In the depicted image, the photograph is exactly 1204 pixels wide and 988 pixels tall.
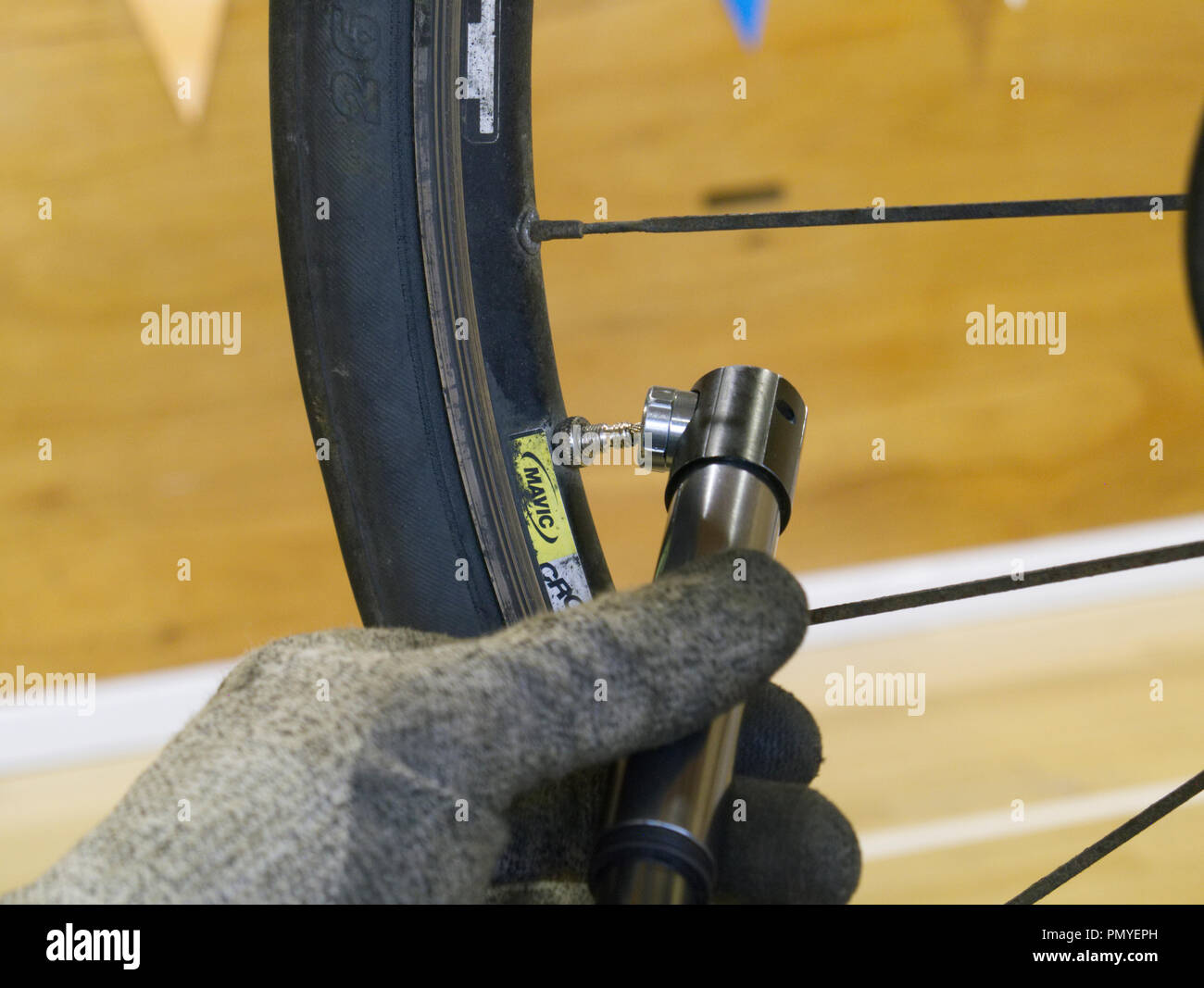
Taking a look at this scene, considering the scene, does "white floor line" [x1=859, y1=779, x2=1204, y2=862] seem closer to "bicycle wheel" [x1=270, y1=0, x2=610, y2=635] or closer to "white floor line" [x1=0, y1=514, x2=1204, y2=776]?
"white floor line" [x1=0, y1=514, x2=1204, y2=776]

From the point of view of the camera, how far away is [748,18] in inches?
33.2

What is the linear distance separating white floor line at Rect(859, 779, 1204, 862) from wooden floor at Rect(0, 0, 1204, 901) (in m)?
0.07

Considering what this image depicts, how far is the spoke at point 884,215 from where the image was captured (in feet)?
1.06

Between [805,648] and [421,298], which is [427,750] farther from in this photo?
[805,648]

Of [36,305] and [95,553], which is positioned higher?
[36,305]

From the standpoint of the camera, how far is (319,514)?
90 centimetres

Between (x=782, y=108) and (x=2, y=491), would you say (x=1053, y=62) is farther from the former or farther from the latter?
(x=2, y=491)

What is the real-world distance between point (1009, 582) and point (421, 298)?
0.70ft

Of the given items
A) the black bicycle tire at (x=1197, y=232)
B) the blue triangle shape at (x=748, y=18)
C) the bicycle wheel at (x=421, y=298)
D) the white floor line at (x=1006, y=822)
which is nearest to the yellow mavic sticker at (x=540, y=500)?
the bicycle wheel at (x=421, y=298)

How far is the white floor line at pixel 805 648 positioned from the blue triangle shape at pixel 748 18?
0.43 m
